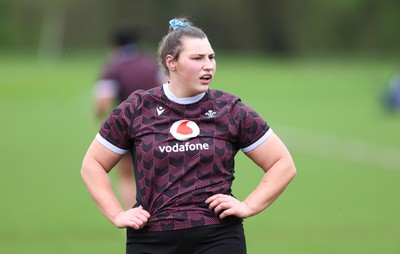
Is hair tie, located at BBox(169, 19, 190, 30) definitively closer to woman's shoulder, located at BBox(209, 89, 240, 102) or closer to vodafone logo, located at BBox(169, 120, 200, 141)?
woman's shoulder, located at BBox(209, 89, 240, 102)

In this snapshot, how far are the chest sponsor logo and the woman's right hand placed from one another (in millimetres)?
360

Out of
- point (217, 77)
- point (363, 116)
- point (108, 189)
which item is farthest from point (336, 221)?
point (217, 77)

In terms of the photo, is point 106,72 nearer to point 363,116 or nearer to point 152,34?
point 363,116

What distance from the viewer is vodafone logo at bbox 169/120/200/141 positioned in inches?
211

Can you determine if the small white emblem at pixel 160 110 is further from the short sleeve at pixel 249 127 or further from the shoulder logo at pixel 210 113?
the short sleeve at pixel 249 127

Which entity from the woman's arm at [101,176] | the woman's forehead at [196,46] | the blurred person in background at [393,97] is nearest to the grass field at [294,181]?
the blurred person in background at [393,97]

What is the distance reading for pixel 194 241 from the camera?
209 inches

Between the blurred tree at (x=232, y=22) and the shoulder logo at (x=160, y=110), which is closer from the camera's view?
the shoulder logo at (x=160, y=110)

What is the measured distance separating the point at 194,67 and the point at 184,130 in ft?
1.17

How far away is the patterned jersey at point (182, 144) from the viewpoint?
5.31 m

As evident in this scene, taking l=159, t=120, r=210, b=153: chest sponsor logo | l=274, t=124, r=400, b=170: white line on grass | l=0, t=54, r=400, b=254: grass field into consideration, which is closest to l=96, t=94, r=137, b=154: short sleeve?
l=159, t=120, r=210, b=153: chest sponsor logo

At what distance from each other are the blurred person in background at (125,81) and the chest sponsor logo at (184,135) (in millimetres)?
6161

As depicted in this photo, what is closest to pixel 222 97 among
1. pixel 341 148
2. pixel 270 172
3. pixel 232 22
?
pixel 270 172

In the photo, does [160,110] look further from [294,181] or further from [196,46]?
[294,181]
